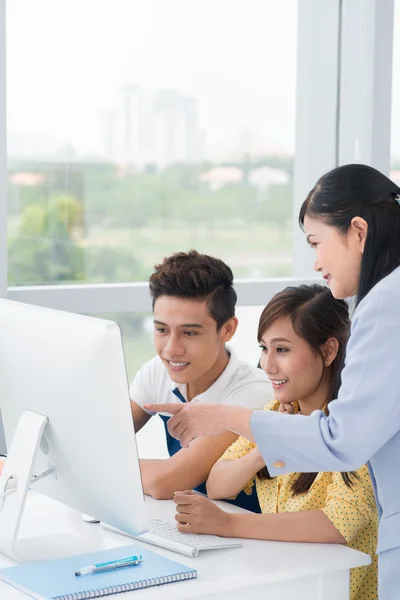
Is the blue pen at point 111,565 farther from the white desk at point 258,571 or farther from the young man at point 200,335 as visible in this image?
the young man at point 200,335

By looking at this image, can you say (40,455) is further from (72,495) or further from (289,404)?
(289,404)

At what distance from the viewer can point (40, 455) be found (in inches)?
64.2

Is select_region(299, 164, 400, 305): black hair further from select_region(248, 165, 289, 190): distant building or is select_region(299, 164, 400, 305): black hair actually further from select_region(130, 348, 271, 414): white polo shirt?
select_region(248, 165, 289, 190): distant building

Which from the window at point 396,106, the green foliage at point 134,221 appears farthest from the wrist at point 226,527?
the window at point 396,106

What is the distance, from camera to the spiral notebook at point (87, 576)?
1.40 m

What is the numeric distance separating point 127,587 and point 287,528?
0.38 meters

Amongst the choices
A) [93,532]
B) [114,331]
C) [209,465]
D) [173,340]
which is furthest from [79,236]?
[114,331]

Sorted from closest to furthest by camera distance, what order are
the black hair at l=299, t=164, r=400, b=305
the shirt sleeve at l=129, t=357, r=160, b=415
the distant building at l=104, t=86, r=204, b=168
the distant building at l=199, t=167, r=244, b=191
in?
the black hair at l=299, t=164, r=400, b=305 < the shirt sleeve at l=129, t=357, r=160, b=415 < the distant building at l=104, t=86, r=204, b=168 < the distant building at l=199, t=167, r=244, b=191

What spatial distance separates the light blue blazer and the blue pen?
28 centimetres

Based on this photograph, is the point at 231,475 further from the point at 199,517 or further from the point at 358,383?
the point at 358,383

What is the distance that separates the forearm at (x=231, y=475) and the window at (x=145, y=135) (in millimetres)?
1357

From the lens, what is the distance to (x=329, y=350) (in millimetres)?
1949

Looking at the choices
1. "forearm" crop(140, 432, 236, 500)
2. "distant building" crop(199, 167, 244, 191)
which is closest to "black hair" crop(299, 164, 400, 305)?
"forearm" crop(140, 432, 236, 500)

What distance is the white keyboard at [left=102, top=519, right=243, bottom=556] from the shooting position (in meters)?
1.60
